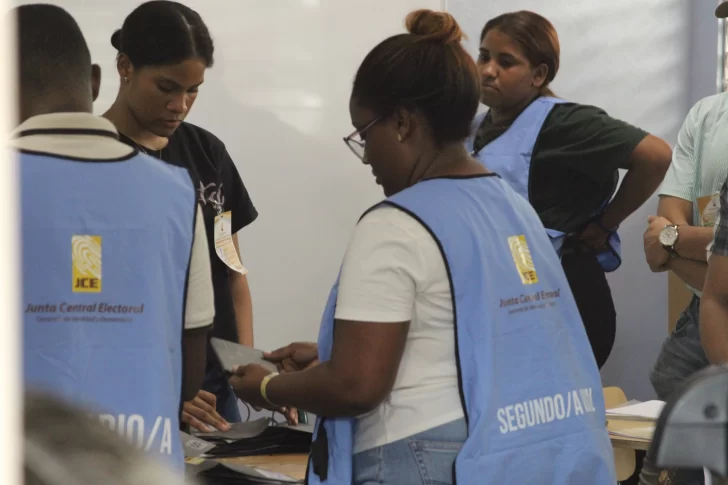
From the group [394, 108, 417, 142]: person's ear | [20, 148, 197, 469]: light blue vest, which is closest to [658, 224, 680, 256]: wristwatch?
[394, 108, 417, 142]: person's ear

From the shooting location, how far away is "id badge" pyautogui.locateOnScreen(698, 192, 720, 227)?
2.60 meters

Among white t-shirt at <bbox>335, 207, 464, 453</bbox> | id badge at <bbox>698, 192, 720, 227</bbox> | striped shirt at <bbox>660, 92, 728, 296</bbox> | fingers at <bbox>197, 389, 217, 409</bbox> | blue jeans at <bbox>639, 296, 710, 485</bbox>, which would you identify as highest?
striped shirt at <bbox>660, 92, 728, 296</bbox>

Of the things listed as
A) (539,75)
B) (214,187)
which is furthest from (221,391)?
(539,75)

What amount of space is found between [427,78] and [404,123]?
0.09 meters

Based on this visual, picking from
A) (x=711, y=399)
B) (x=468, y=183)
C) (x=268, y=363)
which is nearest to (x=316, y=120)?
(x=268, y=363)

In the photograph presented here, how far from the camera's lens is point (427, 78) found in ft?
5.62

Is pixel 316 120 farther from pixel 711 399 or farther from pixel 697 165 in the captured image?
pixel 711 399

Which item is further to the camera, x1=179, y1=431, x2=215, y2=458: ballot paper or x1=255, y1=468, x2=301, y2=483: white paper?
x1=179, y1=431, x2=215, y2=458: ballot paper

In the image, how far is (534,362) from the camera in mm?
1659

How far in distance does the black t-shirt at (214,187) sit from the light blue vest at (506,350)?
949 millimetres

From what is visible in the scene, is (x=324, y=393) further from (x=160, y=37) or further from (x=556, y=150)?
(x=556, y=150)

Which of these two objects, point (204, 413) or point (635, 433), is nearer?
point (204, 413)

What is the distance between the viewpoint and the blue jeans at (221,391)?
8.09 feet

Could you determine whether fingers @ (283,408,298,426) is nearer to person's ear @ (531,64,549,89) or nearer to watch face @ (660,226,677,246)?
watch face @ (660,226,677,246)
